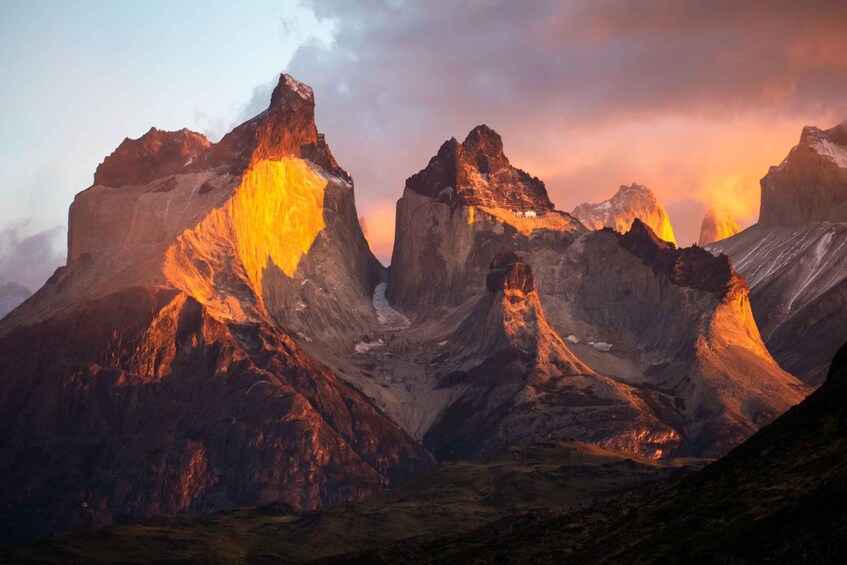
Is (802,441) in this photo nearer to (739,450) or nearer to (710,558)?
(739,450)

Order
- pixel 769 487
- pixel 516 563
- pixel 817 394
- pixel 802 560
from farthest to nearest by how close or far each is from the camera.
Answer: pixel 516 563, pixel 817 394, pixel 769 487, pixel 802 560

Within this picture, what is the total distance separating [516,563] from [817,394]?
142 feet

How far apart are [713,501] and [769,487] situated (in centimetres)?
802

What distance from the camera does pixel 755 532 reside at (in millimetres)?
111375

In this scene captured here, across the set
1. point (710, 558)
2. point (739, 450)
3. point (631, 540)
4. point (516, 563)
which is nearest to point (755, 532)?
point (710, 558)

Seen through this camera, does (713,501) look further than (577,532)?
No

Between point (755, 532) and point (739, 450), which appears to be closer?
point (755, 532)

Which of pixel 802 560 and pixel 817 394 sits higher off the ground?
pixel 817 394

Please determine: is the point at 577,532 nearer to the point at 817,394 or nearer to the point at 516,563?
the point at 516,563

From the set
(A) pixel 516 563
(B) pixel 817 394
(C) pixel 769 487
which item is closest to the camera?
(C) pixel 769 487

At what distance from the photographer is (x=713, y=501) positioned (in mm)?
129875

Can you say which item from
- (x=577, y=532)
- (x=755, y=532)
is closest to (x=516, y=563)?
(x=577, y=532)

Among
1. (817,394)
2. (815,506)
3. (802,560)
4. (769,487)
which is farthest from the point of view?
(817,394)

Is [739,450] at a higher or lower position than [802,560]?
higher
